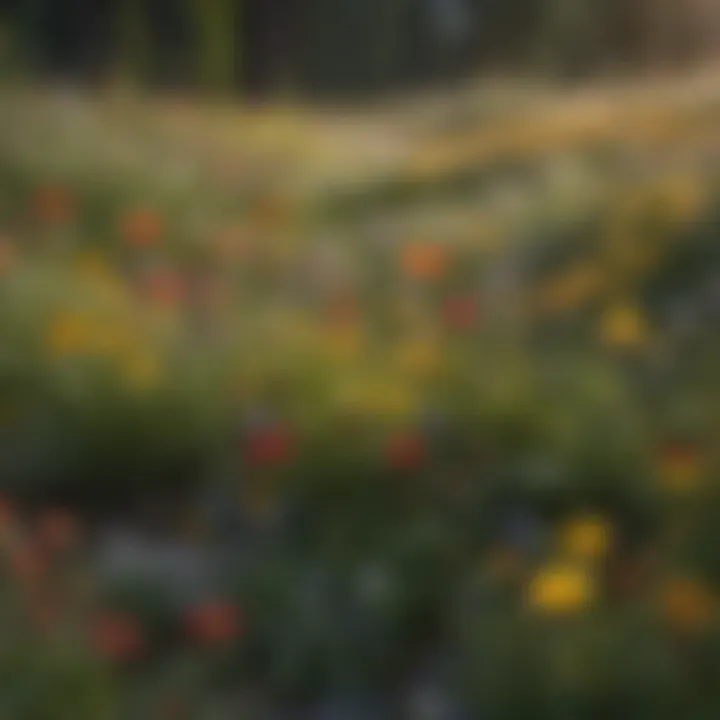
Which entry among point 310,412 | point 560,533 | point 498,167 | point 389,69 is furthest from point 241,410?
point 389,69

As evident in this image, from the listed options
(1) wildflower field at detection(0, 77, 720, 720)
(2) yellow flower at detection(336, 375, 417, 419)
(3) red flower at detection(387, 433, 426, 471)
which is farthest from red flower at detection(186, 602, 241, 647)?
(2) yellow flower at detection(336, 375, 417, 419)

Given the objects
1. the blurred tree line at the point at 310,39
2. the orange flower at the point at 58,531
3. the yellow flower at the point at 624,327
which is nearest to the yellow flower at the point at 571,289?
the yellow flower at the point at 624,327

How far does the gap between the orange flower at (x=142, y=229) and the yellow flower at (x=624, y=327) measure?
56.0 inches

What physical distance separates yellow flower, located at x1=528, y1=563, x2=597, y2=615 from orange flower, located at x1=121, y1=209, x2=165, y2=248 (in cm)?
212

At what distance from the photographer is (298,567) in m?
3.00

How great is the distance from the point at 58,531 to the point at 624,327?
46.9 inches

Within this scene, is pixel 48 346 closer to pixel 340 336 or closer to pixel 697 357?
pixel 340 336

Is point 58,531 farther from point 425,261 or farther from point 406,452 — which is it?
point 425,261

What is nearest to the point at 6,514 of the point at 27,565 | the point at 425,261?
the point at 27,565

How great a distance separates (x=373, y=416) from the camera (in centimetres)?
329

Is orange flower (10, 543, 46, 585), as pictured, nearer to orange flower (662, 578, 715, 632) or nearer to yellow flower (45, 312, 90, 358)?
yellow flower (45, 312, 90, 358)

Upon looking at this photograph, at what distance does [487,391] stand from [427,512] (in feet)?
1.18

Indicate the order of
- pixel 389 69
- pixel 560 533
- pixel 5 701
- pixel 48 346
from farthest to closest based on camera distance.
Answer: pixel 389 69 → pixel 48 346 → pixel 560 533 → pixel 5 701

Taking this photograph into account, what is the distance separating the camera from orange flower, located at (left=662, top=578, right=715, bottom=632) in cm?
258
